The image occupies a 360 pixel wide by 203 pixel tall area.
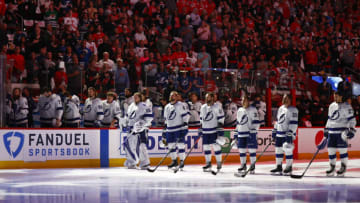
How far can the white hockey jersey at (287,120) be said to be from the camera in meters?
11.3

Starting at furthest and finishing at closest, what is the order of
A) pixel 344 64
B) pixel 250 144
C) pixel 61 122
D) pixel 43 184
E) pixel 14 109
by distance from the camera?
pixel 344 64
pixel 61 122
pixel 14 109
pixel 250 144
pixel 43 184

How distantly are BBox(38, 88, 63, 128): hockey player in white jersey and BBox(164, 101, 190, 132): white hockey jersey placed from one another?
2.63 meters

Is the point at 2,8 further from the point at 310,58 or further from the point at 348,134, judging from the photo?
the point at 310,58

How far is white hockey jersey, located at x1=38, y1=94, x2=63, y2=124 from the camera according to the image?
533 inches

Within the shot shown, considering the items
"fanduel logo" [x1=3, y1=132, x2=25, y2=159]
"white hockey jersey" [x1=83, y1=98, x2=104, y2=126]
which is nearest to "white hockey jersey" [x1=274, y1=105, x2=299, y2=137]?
"white hockey jersey" [x1=83, y1=98, x2=104, y2=126]

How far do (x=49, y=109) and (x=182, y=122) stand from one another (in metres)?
3.16

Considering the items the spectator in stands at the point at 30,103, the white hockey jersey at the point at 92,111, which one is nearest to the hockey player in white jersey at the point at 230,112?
the white hockey jersey at the point at 92,111

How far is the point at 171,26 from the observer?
1814cm

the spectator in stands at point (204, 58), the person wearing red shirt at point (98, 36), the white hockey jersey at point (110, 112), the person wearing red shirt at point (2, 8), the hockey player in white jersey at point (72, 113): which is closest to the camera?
the hockey player in white jersey at point (72, 113)

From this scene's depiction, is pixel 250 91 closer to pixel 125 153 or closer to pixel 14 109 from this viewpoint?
pixel 125 153

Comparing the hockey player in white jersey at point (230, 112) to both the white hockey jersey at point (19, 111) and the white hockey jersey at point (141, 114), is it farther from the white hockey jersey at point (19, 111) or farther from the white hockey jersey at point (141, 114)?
the white hockey jersey at point (19, 111)

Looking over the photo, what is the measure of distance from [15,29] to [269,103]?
683cm

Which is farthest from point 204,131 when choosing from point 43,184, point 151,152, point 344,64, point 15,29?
point 344,64

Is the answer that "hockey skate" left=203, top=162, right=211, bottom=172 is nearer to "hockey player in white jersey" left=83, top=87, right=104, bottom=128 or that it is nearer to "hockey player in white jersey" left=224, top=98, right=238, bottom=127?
"hockey player in white jersey" left=224, top=98, right=238, bottom=127
